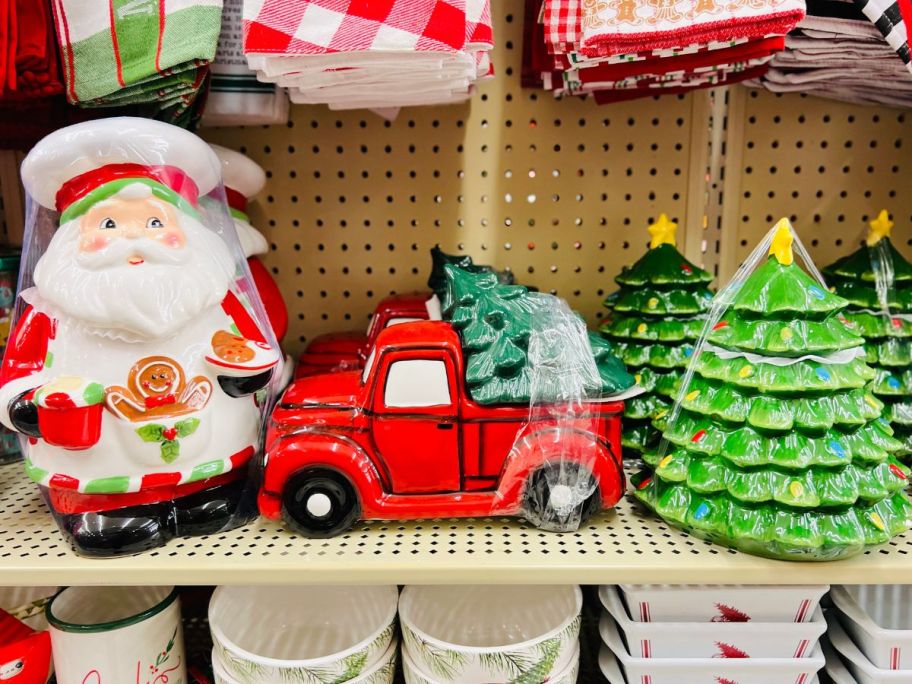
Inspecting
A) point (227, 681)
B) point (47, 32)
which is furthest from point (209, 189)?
point (227, 681)

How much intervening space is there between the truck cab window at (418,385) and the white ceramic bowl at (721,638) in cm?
39

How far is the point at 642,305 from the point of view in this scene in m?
0.95

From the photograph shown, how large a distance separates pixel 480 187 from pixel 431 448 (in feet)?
1.79

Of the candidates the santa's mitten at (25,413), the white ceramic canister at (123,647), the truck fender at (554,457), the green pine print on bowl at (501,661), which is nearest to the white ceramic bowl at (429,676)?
the green pine print on bowl at (501,661)

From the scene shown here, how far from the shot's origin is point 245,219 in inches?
39.8

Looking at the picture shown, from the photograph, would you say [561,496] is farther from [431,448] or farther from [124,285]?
[124,285]

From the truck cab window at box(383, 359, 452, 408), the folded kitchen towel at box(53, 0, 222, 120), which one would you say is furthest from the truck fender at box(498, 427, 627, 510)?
the folded kitchen towel at box(53, 0, 222, 120)

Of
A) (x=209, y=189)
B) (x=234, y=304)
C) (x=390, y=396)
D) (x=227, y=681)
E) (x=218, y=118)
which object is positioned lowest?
(x=227, y=681)

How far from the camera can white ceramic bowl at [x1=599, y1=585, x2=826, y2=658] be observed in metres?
→ 0.81

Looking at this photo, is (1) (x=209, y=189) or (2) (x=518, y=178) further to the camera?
(2) (x=518, y=178)

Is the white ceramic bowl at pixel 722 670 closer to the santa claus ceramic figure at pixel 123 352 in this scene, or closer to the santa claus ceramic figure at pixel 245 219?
the santa claus ceramic figure at pixel 123 352

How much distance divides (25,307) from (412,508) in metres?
0.56

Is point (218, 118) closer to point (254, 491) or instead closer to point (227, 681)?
point (254, 491)

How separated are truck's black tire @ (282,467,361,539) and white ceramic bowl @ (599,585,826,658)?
0.39 m
